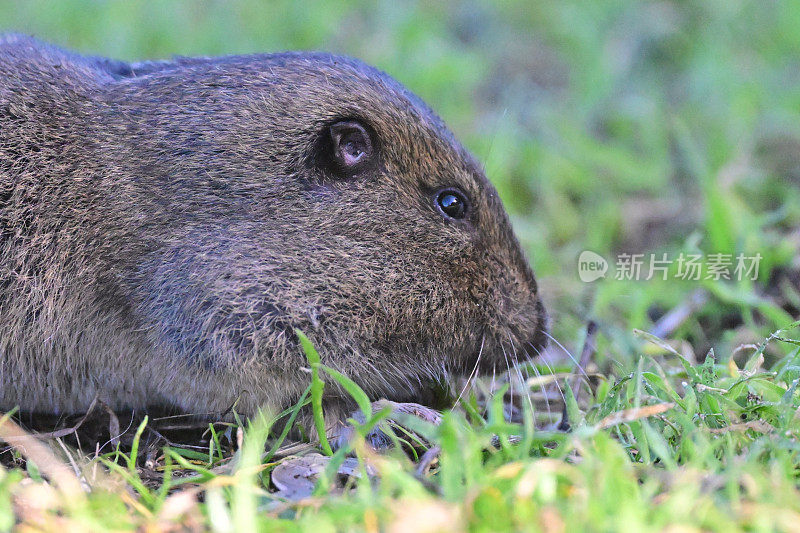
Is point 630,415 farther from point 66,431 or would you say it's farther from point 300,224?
point 66,431

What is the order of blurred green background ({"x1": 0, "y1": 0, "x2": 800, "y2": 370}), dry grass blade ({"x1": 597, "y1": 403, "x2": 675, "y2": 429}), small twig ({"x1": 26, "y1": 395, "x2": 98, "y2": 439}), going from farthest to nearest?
blurred green background ({"x1": 0, "y1": 0, "x2": 800, "y2": 370}) < small twig ({"x1": 26, "y1": 395, "x2": 98, "y2": 439}) < dry grass blade ({"x1": 597, "y1": 403, "x2": 675, "y2": 429})

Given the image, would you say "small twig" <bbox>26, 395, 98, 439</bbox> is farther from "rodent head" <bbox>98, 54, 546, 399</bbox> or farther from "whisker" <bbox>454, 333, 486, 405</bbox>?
"whisker" <bbox>454, 333, 486, 405</bbox>

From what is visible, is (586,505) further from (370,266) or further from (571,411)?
(370,266)

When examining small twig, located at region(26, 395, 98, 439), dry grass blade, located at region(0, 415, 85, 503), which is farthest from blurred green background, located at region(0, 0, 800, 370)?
dry grass blade, located at region(0, 415, 85, 503)

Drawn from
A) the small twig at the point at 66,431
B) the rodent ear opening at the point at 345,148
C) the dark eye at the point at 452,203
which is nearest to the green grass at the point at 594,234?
the small twig at the point at 66,431

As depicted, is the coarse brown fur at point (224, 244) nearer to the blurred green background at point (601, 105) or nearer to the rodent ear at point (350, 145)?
the rodent ear at point (350, 145)

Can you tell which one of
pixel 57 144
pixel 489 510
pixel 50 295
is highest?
pixel 57 144

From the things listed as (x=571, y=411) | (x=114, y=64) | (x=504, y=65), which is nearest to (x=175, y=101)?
(x=114, y=64)
